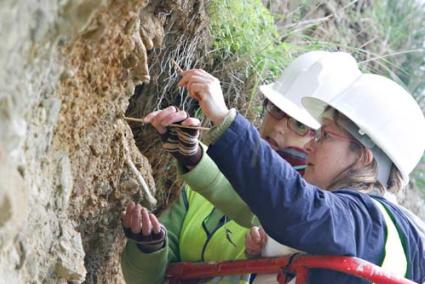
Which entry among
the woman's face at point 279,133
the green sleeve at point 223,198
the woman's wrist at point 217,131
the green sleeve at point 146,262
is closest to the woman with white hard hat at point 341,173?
the woman's wrist at point 217,131

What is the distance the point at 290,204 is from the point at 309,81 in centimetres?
134

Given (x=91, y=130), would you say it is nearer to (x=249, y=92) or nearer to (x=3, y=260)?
(x=3, y=260)

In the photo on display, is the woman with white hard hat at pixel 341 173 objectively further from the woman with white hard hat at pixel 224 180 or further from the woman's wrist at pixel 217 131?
the woman with white hard hat at pixel 224 180

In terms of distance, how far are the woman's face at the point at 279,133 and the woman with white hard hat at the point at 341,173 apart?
0.22m

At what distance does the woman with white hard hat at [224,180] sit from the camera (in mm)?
3133

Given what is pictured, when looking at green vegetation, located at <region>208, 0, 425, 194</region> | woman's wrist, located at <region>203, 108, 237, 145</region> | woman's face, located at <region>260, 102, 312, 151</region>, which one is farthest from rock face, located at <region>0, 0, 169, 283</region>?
green vegetation, located at <region>208, 0, 425, 194</region>

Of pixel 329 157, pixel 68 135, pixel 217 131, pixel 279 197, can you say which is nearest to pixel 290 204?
pixel 279 197

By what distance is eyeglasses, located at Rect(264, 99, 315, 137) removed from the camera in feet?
11.8

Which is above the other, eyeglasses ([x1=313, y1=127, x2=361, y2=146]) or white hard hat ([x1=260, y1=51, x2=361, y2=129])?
eyeglasses ([x1=313, y1=127, x2=361, y2=146])

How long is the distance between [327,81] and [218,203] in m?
0.81

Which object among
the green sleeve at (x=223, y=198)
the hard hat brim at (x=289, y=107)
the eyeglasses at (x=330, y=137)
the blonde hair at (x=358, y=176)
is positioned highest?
the eyeglasses at (x=330, y=137)

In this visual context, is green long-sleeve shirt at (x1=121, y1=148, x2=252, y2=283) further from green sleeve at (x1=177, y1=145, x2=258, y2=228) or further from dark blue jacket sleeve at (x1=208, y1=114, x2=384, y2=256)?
dark blue jacket sleeve at (x1=208, y1=114, x2=384, y2=256)

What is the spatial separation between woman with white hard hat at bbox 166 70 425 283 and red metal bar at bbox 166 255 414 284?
3 cm

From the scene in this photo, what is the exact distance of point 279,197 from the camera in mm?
2525
